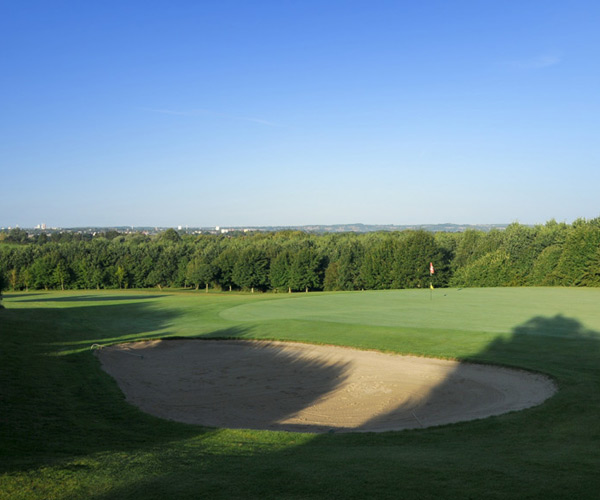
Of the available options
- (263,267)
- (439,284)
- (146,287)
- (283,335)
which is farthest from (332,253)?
(283,335)

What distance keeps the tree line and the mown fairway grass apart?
44.4 metres

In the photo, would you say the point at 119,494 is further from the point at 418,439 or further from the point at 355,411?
the point at 355,411

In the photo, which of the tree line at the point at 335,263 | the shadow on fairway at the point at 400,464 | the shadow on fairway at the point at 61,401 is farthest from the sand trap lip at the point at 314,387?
the tree line at the point at 335,263

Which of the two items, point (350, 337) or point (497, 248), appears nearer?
point (350, 337)

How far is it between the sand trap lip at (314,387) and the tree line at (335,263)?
51.6 meters

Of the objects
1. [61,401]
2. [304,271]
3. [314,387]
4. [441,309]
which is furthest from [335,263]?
[61,401]

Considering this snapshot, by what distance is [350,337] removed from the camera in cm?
2509

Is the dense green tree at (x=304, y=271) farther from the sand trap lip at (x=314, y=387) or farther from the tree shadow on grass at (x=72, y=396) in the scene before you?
the sand trap lip at (x=314, y=387)

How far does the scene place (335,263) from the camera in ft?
296

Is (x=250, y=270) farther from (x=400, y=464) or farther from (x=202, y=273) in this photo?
(x=400, y=464)

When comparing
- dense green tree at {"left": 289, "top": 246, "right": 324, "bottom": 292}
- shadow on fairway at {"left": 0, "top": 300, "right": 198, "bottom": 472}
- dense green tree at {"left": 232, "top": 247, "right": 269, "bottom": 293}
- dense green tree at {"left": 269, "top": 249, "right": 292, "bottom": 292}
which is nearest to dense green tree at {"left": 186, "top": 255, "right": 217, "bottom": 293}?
dense green tree at {"left": 232, "top": 247, "right": 269, "bottom": 293}

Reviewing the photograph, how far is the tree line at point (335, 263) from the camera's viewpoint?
2734 inches

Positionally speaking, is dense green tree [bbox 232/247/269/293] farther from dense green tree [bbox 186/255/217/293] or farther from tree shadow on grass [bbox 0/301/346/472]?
tree shadow on grass [bbox 0/301/346/472]

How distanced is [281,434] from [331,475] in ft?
14.4
